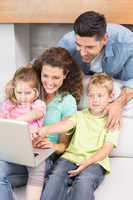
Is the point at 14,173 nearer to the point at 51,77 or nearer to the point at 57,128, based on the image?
the point at 57,128

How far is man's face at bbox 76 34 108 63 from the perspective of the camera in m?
1.44

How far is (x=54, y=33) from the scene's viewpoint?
2301 millimetres

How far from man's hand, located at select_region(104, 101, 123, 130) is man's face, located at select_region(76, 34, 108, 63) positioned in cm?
21

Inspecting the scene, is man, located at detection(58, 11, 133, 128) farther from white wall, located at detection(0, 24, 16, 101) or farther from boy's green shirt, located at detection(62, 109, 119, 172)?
white wall, located at detection(0, 24, 16, 101)

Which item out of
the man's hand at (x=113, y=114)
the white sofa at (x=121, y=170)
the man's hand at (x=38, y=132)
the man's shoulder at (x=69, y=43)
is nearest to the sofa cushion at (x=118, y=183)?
the white sofa at (x=121, y=170)

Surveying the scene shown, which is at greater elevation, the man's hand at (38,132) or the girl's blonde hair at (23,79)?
the girl's blonde hair at (23,79)

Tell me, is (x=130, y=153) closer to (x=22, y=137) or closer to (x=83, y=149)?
(x=83, y=149)

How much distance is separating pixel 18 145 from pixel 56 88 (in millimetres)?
369

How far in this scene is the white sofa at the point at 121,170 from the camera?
1273 mm

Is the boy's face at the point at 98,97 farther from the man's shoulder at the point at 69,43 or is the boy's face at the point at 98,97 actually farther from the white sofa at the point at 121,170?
the man's shoulder at the point at 69,43

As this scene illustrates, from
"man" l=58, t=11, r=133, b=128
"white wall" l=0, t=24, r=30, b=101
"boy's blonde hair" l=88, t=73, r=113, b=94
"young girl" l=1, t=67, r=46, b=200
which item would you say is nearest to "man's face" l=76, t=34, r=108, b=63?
"man" l=58, t=11, r=133, b=128

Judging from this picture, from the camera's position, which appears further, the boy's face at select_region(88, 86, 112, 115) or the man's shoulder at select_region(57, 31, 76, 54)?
the man's shoulder at select_region(57, 31, 76, 54)

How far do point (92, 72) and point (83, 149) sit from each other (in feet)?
1.40

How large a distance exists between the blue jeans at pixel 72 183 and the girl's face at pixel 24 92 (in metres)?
0.27
